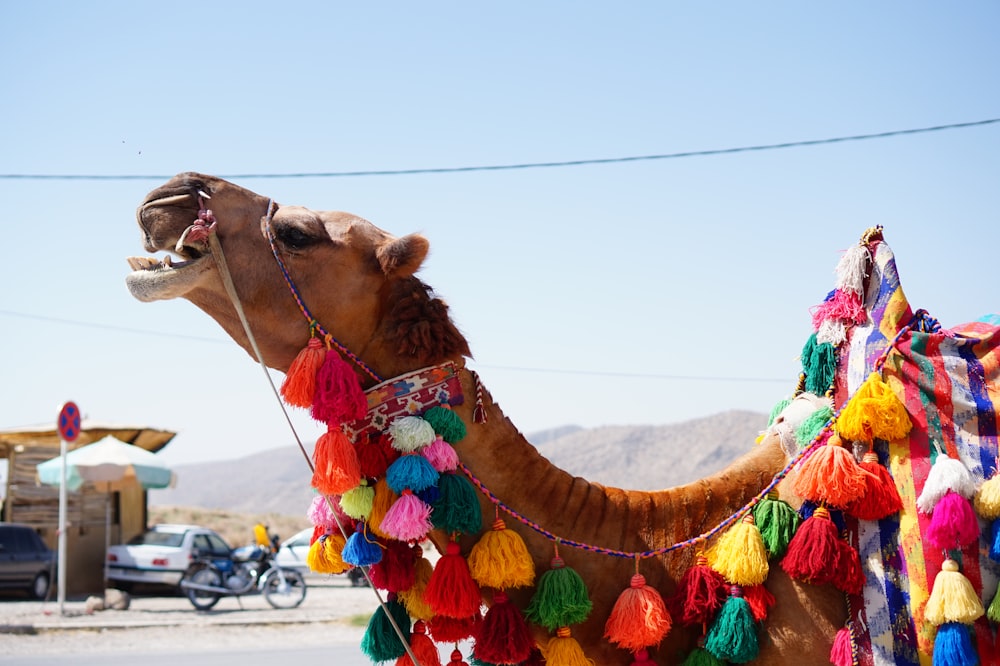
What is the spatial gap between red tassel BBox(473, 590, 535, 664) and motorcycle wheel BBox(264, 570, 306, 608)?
15801mm

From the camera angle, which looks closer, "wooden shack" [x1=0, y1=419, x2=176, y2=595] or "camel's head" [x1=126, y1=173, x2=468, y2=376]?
"camel's head" [x1=126, y1=173, x2=468, y2=376]

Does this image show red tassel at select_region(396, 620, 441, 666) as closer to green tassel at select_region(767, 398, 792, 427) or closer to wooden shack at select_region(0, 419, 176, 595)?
green tassel at select_region(767, 398, 792, 427)

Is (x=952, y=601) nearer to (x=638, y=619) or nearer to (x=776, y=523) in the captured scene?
(x=776, y=523)

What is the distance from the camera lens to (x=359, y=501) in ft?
9.75

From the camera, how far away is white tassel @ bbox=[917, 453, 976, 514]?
2.98 m

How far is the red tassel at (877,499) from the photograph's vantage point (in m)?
3.04

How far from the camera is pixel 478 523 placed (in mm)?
2955

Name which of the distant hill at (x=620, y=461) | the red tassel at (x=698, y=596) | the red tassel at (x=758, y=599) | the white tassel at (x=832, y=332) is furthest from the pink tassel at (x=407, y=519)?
the distant hill at (x=620, y=461)

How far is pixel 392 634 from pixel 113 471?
1682 cm

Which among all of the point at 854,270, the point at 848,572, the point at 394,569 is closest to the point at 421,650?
the point at 394,569

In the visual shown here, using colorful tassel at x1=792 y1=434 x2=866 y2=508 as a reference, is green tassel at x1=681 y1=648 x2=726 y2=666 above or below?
below

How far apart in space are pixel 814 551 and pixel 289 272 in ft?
5.74

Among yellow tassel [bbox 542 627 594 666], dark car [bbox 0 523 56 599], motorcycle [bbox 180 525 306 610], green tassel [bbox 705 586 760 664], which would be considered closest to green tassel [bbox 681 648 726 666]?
green tassel [bbox 705 586 760 664]

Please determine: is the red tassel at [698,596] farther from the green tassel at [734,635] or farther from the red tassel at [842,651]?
the red tassel at [842,651]
